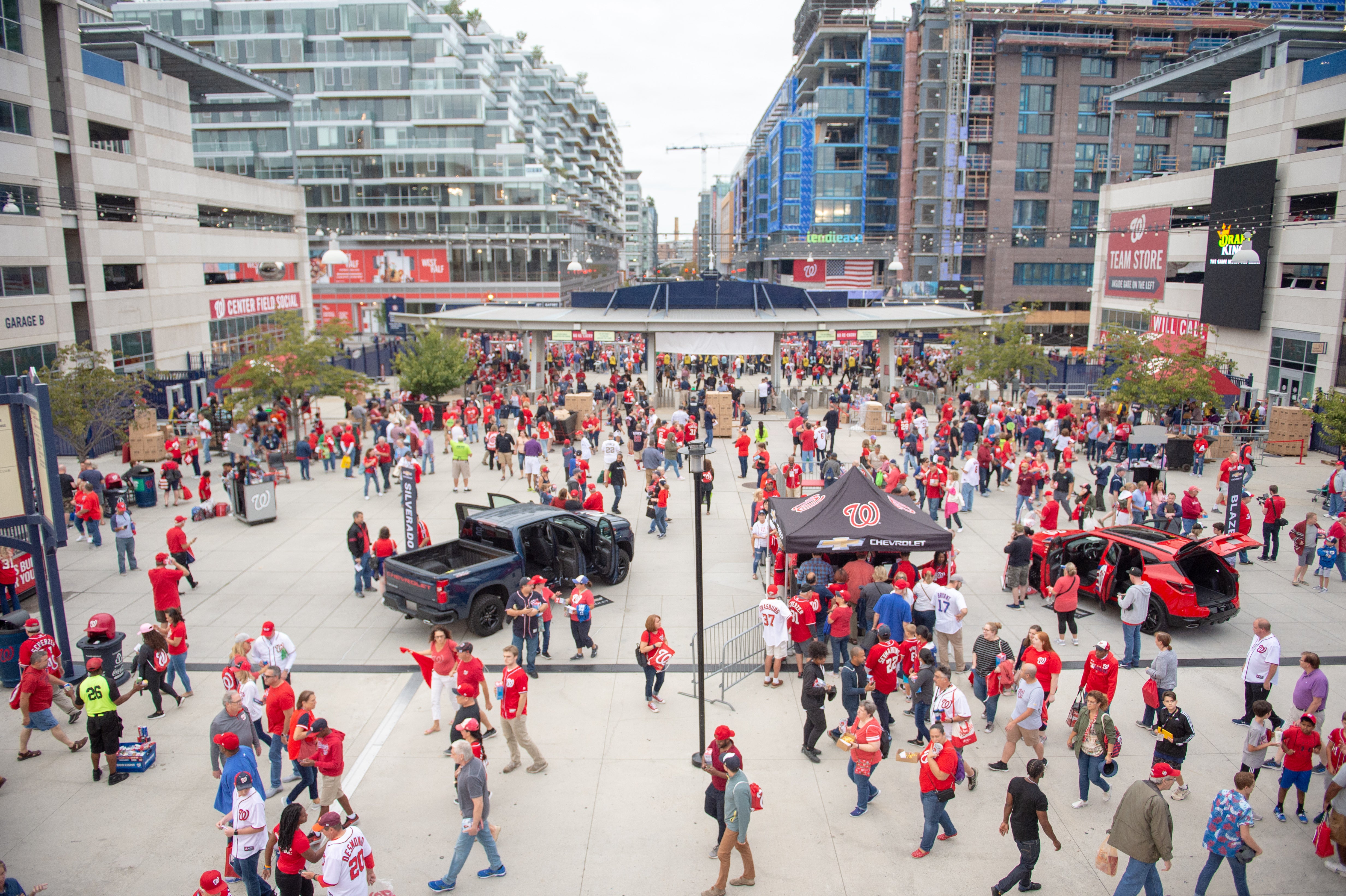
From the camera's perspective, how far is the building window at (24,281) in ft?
86.7

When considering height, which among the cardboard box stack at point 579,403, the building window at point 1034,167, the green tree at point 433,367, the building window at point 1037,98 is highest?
the building window at point 1037,98

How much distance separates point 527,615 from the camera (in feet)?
35.6

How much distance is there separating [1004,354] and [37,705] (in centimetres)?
3086

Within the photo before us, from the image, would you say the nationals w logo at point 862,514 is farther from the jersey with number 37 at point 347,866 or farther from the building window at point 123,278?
the building window at point 123,278

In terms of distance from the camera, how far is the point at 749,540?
1697 cm

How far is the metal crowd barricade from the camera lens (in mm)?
10852

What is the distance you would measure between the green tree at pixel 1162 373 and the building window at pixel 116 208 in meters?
35.7

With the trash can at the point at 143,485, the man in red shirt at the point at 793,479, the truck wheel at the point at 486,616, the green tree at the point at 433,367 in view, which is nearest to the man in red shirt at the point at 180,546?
the truck wheel at the point at 486,616

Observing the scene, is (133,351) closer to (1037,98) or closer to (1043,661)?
(1043,661)

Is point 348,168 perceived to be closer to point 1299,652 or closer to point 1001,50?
point 1001,50

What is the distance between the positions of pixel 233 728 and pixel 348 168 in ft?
243

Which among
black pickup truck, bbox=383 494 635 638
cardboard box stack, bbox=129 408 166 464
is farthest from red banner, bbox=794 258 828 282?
black pickup truck, bbox=383 494 635 638

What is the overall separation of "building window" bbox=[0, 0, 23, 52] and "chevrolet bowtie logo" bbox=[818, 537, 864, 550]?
3039cm

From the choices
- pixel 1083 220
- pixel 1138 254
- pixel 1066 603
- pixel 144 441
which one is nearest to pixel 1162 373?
pixel 1066 603
